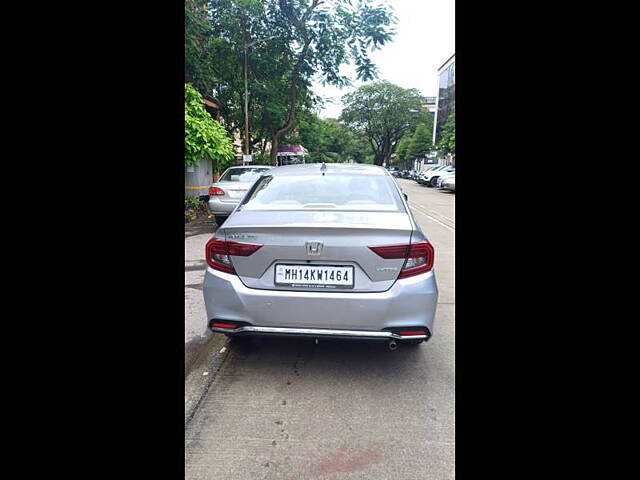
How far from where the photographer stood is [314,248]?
3.01 m

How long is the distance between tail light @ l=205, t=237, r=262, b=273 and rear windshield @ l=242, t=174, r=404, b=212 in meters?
0.51

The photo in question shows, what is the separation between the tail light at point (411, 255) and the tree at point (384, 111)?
61226 millimetres

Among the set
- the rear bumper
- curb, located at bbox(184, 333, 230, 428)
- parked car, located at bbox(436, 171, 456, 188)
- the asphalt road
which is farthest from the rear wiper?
parked car, located at bbox(436, 171, 456, 188)

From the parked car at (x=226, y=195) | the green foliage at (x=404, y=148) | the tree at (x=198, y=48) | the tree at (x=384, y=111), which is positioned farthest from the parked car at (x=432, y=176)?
the tree at (x=384, y=111)

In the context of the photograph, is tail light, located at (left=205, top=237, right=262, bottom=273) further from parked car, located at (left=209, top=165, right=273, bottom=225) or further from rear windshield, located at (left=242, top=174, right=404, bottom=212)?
parked car, located at (left=209, top=165, right=273, bottom=225)

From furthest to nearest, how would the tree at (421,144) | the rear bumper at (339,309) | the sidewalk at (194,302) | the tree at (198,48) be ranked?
the tree at (421,144)
the tree at (198,48)
the sidewalk at (194,302)
the rear bumper at (339,309)

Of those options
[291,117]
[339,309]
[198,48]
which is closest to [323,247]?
[339,309]

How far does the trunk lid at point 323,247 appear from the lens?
3008 mm

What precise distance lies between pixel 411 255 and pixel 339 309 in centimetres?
57

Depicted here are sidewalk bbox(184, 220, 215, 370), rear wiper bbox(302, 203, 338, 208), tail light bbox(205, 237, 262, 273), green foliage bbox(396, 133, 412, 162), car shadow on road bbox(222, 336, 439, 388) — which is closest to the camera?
tail light bbox(205, 237, 262, 273)

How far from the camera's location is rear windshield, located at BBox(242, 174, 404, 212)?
3.66 metres

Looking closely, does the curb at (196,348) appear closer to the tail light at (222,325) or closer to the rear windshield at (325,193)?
the tail light at (222,325)
